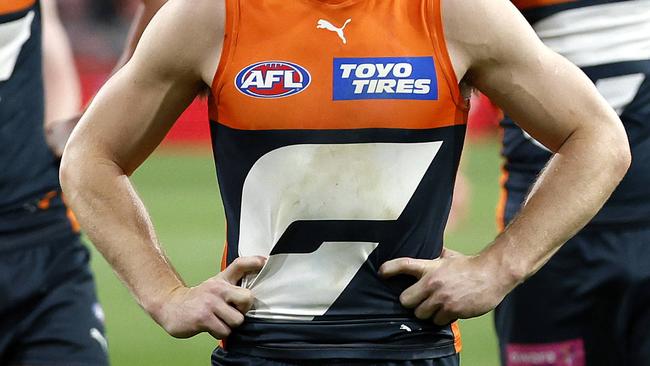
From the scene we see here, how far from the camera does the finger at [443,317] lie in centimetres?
335

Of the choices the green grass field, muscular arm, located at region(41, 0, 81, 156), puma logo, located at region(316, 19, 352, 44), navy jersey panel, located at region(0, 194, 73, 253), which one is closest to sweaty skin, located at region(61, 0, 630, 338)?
puma logo, located at region(316, 19, 352, 44)

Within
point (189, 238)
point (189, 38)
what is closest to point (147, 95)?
point (189, 38)

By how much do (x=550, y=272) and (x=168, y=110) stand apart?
1911mm

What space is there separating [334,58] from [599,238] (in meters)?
1.82

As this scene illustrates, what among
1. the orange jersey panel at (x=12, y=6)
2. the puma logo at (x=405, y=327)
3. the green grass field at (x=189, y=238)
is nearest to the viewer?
the puma logo at (x=405, y=327)

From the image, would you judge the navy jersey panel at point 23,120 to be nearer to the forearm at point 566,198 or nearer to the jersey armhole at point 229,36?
the jersey armhole at point 229,36

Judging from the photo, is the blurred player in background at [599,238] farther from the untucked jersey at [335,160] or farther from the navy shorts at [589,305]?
the untucked jersey at [335,160]

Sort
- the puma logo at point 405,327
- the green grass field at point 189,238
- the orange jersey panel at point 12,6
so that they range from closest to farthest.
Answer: the puma logo at point 405,327
the orange jersey panel at point 12,6
the green grass field at point 189,238

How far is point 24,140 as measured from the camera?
4809 mm

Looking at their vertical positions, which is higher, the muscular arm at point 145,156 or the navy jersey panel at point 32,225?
the muscular arm at point 145,156

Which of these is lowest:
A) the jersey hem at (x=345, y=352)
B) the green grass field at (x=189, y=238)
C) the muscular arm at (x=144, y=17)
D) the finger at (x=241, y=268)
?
the green grass field at (x=189, y=238)

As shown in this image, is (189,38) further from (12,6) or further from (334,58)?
(12,6)

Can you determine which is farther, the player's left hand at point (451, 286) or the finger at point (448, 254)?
the finger at point (448, 254)

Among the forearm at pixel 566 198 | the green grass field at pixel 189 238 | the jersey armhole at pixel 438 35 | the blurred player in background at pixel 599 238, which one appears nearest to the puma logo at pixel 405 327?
the forearm at pixel 566 198
